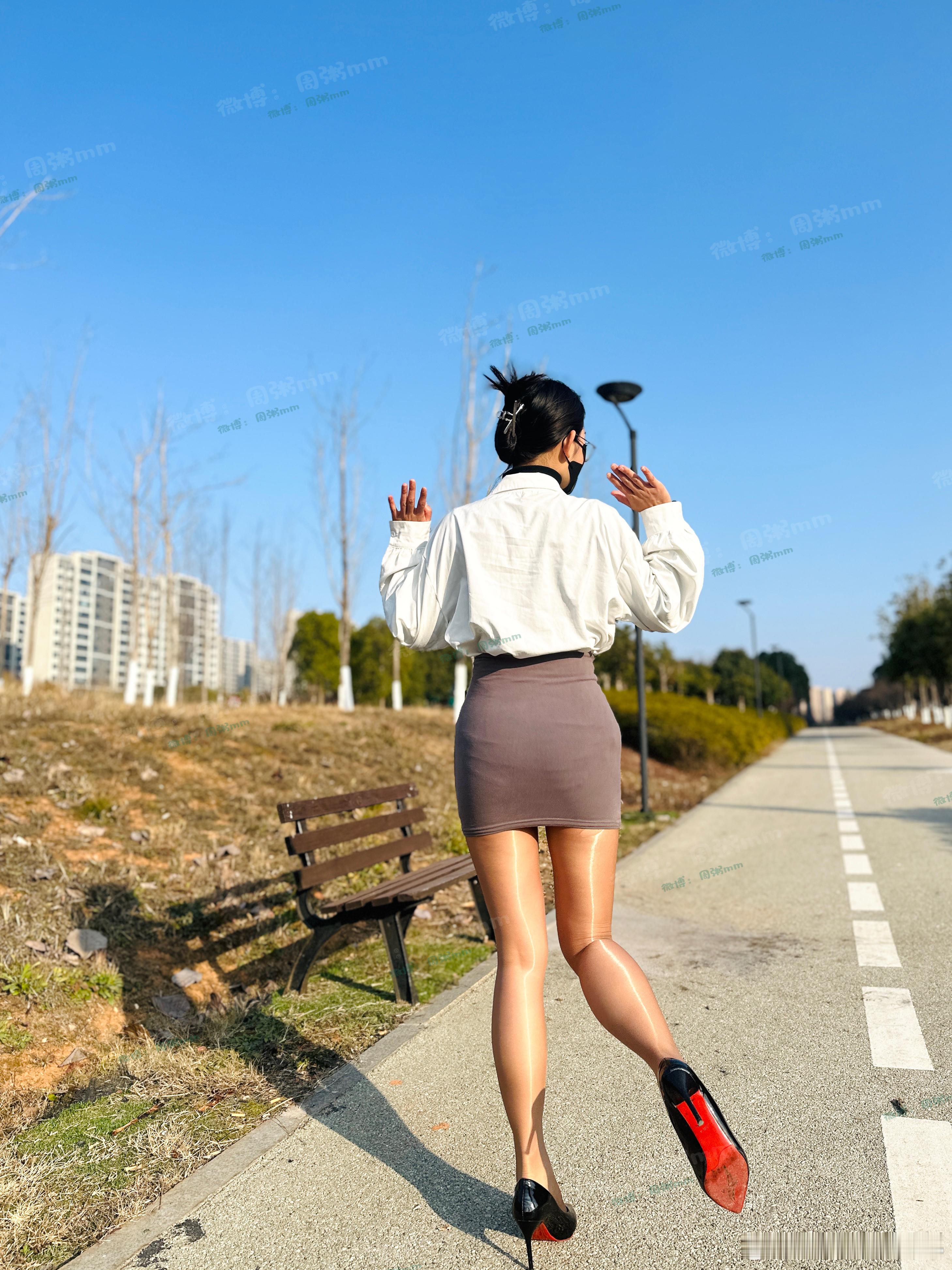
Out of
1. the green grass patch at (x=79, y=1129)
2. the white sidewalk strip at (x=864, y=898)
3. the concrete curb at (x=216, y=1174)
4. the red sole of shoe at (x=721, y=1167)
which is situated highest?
the red sole of shoe at (x=721, y=1167)

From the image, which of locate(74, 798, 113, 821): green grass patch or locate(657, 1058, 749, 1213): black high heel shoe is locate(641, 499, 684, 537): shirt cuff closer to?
locate(657, 1058, 749, 1213): black high heel shoe

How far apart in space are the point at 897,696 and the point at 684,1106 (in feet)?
323

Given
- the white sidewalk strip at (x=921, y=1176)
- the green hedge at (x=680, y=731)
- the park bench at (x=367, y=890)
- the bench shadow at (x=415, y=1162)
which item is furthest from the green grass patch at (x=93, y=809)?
the green hedge at (x=680, y=731)

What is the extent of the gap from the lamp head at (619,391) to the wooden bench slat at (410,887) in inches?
294

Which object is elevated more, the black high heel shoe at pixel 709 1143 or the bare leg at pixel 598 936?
the bare leg at pixel 598 936

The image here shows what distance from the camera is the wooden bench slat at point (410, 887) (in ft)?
13.4

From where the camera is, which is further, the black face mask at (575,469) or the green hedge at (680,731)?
the green hedge at (680,731)

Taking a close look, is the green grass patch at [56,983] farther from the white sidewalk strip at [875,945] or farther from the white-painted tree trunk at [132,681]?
the white-painted tree trunk at [132,681]

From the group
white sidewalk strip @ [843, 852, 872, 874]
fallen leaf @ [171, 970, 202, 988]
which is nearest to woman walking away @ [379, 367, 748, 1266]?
fallen leaf @ [171, 970, 202, 988]

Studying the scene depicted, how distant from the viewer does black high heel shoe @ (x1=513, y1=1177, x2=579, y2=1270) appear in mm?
1950

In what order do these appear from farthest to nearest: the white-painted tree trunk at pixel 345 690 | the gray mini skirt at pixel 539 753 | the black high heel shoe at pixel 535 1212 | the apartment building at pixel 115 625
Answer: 1. the apartment building at pixel 115 625
2. the white-painted tree trunk at pixel 345 690
3. the gray mini skirt at pixel 539 753
4. the black high heel shoe at pixel 535 1212

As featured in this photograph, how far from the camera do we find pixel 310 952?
14.2ft

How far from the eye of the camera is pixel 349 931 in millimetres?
5652

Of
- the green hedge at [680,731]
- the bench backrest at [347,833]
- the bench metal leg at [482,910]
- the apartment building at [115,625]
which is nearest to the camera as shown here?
the bench backrest at [347,833]
